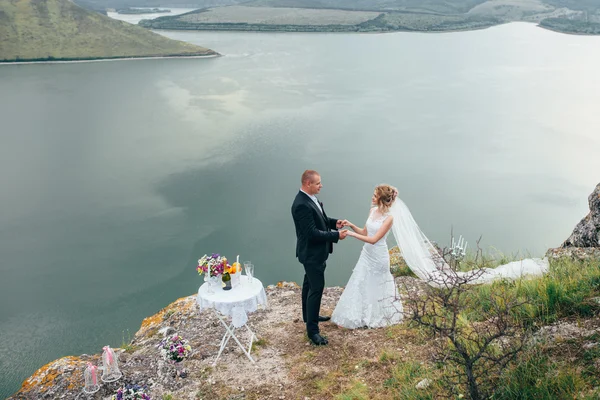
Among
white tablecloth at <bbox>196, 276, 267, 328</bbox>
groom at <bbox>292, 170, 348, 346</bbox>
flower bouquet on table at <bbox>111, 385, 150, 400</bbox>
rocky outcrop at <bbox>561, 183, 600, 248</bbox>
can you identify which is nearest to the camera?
flower bouquet on table at <bbox>111, 385, 150, 400</bbox>

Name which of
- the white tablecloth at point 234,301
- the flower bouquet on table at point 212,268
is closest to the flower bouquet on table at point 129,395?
the white tablecloth at point 234,301

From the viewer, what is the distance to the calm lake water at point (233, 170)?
13016mm

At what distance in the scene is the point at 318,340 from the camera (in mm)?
5051

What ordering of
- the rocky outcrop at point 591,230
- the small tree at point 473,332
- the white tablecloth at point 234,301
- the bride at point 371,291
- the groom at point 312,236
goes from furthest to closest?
1. the rocky outcrop at point 591,230
2. the bride at point 371,291
3. the white tablecloth at point 234,301
4. the groom at point 312,236
5. the small tree at point 473,332

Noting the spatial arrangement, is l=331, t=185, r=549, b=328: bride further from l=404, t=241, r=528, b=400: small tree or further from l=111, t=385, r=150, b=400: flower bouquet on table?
l=111, t=385, r=150, b=400: flower bouquet on table

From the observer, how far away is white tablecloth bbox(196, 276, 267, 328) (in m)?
4.88

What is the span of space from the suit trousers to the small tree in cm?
92

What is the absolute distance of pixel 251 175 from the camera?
2042 centimetres

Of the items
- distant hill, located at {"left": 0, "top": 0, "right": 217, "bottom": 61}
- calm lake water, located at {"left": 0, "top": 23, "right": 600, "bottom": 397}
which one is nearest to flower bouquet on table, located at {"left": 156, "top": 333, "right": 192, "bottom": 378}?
calm lake water, located at {"left": 0, "top": 23, "right": 600, "bottom": 397}

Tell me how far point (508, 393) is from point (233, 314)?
2784mm

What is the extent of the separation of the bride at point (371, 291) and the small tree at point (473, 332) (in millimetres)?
494

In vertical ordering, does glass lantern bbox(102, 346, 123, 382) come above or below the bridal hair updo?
below

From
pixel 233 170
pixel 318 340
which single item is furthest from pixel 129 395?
pixel 233 170

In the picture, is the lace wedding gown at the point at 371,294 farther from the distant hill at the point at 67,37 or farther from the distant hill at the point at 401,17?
the distant hill at the point at 401,17
